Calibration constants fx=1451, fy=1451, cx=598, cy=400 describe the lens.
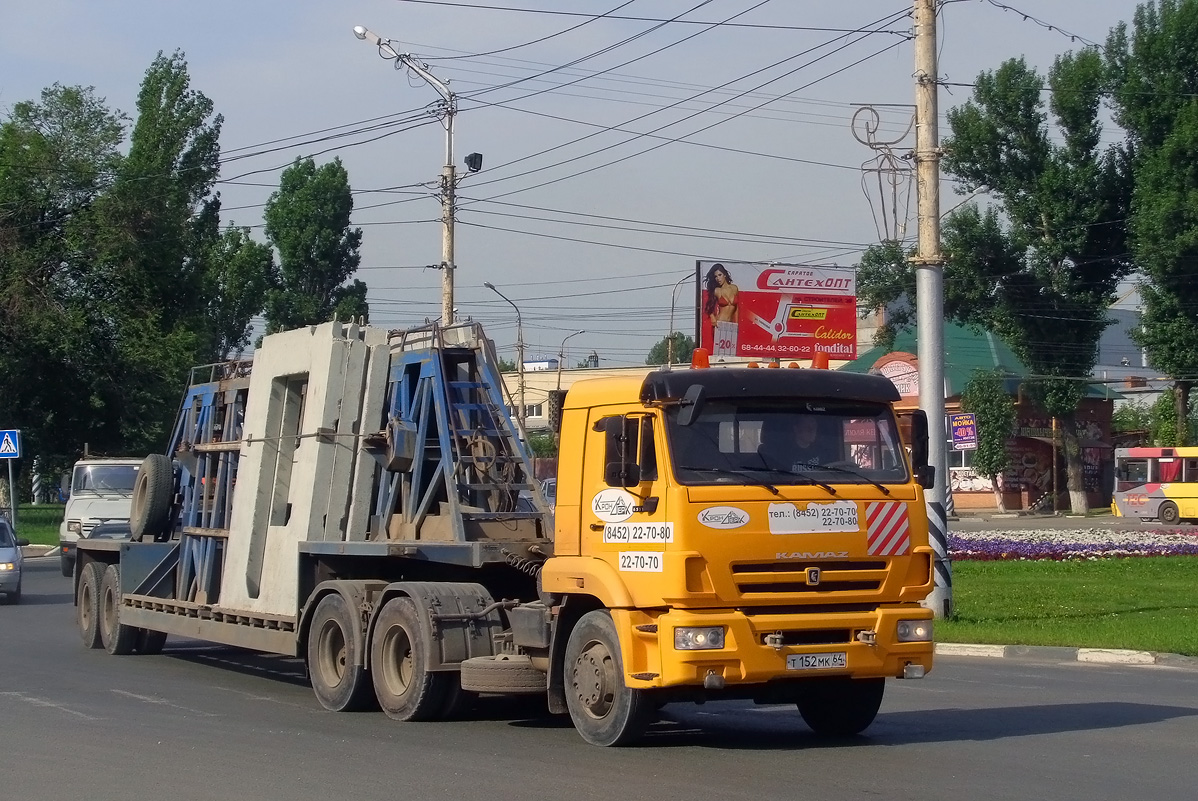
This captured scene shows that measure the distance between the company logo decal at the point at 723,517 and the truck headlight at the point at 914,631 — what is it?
1.37 m

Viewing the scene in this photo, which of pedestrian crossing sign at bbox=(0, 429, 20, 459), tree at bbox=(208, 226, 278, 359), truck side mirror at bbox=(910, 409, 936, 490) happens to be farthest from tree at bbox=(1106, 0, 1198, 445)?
truck side mirror at bbox=(910, 409, 936, 490)

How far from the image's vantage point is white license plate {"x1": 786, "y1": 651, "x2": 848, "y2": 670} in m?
9.39

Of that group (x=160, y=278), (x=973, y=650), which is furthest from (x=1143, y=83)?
(x=973, y=650)

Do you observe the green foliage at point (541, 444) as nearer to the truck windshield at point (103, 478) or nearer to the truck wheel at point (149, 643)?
the truck wheel at point (149, 643)

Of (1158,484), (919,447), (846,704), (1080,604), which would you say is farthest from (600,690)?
(1158,484)

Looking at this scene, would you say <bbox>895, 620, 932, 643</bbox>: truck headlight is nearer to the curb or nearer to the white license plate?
the white license plate

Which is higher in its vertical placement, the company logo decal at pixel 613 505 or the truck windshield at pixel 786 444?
the truck windshield at pixel 786 444

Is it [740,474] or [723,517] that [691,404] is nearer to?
[740,474]

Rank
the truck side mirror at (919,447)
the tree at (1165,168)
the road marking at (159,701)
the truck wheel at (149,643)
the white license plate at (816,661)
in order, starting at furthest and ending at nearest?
the tree at (1165,168), the truck wheel at (149,643), the road marking at (159,701), the truck side mirror at (919,447), the white license plate at (816,661)

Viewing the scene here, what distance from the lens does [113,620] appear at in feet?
56.2

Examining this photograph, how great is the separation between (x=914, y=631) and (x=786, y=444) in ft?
5.08

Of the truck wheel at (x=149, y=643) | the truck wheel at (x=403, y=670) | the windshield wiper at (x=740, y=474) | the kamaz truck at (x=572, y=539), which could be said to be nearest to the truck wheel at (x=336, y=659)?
the kamaz truck at (x=572, y=539)

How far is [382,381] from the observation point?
1292 cm

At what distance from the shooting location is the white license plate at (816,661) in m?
9.39
